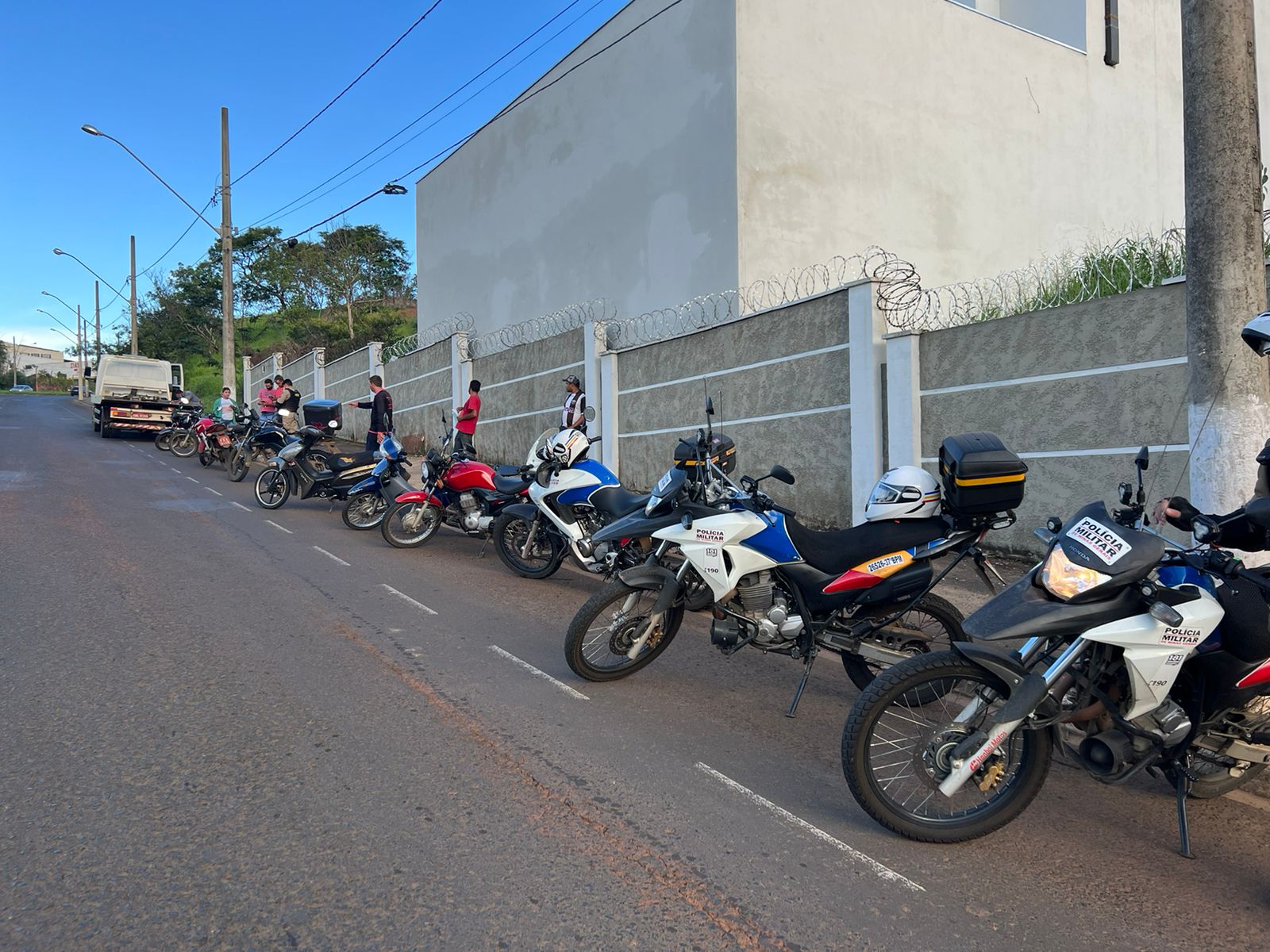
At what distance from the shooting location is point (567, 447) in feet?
27.3

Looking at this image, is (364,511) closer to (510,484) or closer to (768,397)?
(510,484)

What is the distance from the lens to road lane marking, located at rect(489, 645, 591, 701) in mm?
5228

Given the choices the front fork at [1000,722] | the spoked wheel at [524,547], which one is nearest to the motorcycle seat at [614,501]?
the spoked wheel at [524,547]

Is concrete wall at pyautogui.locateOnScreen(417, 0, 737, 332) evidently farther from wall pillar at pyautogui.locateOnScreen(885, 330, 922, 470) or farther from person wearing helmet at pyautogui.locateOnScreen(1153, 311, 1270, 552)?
person wearing helmet at pyautogui.locateOnScreen(1153, 311, 1270, 552)

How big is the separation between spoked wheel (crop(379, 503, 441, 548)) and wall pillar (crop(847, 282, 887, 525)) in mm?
4442

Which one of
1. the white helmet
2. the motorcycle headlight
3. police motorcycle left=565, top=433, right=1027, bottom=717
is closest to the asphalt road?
police motorcycle left=565, top=433, right=1027, bottom=717

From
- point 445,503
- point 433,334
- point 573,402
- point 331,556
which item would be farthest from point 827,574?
point 433,334

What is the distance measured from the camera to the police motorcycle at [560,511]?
8.09 m

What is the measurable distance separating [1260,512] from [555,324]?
14.4 metres

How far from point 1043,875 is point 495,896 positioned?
1876 millimetres

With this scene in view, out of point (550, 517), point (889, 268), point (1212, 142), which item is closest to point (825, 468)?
point (550, 517)

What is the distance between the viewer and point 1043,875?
3312 mm

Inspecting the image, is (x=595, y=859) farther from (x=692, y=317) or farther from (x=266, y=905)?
(x=692, y=317)

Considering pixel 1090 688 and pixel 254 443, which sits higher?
pixel 254 443
